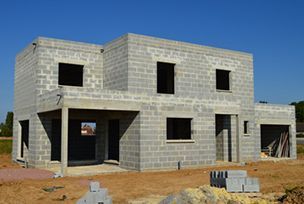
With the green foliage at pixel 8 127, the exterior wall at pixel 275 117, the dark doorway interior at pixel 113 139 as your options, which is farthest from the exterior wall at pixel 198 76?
the green foliage at pixel 8 127

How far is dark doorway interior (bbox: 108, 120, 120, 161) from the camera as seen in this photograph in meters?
20.0

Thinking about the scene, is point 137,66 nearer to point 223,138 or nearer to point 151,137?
point 151,137

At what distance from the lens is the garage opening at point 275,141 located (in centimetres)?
2573

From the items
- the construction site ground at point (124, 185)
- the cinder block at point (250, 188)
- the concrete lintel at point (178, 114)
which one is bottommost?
the construction site ground at point (124, 185)

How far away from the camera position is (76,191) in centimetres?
1152

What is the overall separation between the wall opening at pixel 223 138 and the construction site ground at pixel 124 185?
4.60 m

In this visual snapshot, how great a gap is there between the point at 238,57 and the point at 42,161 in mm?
13232

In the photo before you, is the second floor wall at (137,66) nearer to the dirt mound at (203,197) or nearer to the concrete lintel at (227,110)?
the concrete lintel at (227,110)

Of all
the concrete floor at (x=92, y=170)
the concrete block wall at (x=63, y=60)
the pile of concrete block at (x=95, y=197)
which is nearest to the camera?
the pile of concrete block at (x=95, y=197)

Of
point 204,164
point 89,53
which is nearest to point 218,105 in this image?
point 204,164

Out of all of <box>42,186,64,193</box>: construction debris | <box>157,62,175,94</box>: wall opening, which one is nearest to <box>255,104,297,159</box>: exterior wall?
<box>157,62,175,94</box>: wall opening

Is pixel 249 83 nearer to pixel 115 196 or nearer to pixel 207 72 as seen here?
pixel 207 72

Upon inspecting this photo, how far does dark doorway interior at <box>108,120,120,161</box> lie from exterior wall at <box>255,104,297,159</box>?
9305 mm

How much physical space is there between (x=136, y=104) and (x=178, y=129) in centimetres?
686
